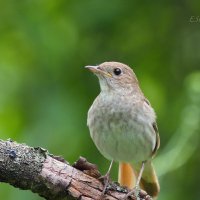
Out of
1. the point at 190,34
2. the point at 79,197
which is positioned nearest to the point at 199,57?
the point at 190,34

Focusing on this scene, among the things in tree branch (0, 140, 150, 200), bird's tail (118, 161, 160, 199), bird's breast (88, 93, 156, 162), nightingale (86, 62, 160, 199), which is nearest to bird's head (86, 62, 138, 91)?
nightingale (86, 62, 160, 199)


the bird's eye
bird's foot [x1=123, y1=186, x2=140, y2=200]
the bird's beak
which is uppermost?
the bird's eye

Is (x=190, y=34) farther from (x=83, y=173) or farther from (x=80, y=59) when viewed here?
(x=83, y=173)

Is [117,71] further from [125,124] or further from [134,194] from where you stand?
[134,194]

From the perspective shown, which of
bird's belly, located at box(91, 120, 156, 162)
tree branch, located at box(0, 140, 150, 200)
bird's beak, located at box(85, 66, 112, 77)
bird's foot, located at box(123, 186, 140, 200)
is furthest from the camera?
bird's beak, located at box(85, 66, 112, 77)

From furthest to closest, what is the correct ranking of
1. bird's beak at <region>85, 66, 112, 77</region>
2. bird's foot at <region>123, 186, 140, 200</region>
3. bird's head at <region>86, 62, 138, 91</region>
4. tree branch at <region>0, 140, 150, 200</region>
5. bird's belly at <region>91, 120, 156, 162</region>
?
1. bird's head at <region>86, 62, 138, 91</region>
2. bird's beak at <region>85, 66, 112, 77</region>
3. bird's belly at <region>91, 120, 156, 162</region>
4. bird's foot at <region>123, 186, 140, 200</region>
5. tree branch at <region>0, 140, 150, 200</region>

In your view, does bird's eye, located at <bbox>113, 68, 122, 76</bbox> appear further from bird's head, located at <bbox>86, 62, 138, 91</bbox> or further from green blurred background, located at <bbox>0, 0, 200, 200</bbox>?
green blurred background, located at <bbox>0, 0, 200, 200</bbox>
